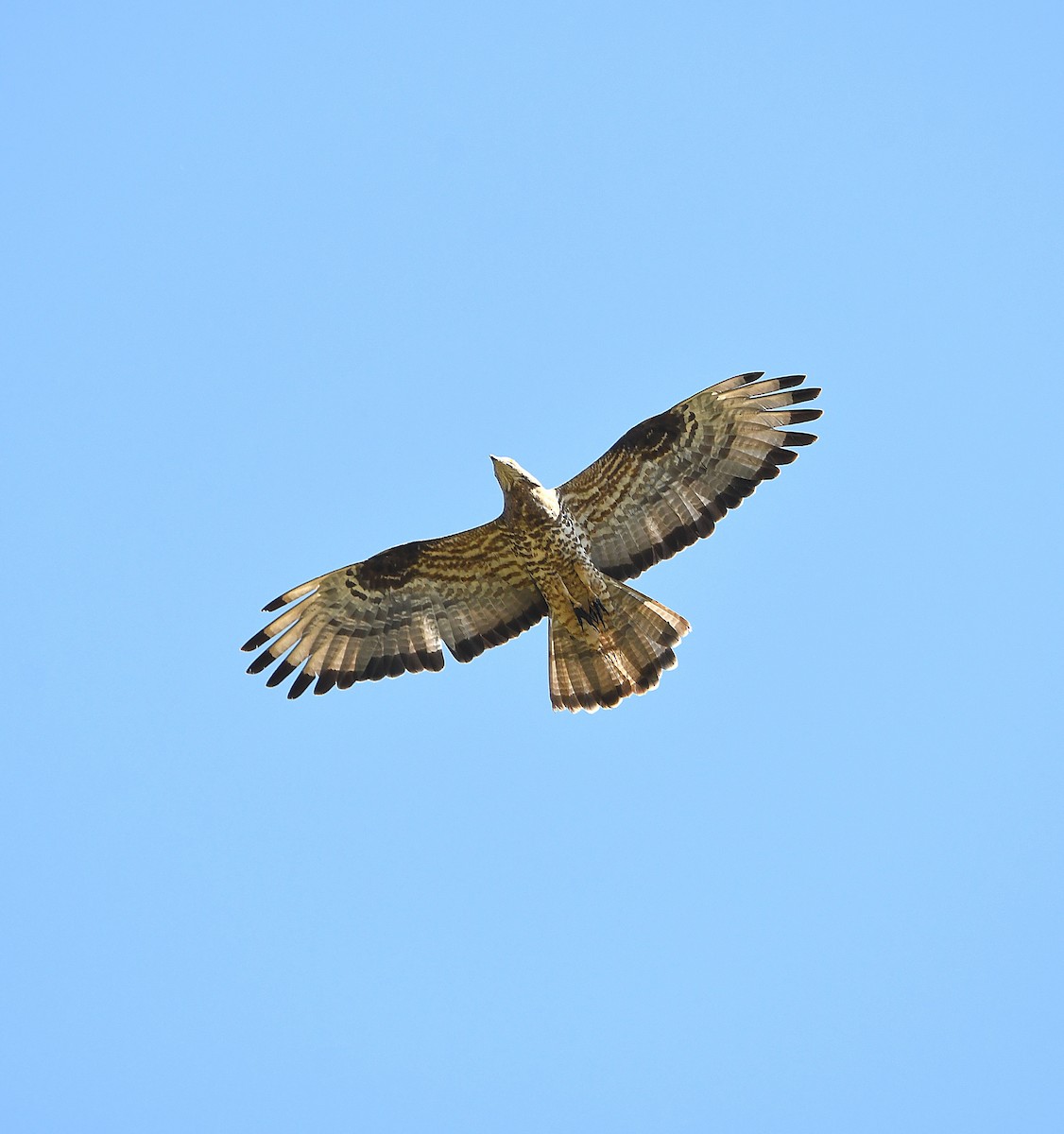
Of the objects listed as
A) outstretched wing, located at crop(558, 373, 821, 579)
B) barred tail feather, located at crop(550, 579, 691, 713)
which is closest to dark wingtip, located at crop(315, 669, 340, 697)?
barred tail feather, located at crop(550, 579, 691, 713)

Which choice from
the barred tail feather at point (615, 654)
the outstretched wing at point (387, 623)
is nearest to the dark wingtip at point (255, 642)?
the outstretched wing at point (387, 623)

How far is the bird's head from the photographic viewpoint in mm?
12898

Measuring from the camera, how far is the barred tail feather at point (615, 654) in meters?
13.4

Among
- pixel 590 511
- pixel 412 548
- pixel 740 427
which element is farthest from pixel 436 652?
pixel 740 427

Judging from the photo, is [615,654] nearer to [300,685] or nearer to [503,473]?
[503,473]

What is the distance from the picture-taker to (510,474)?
508 inches

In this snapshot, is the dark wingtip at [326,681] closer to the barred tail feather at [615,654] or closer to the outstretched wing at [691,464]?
the barred tail feather at [615,654]

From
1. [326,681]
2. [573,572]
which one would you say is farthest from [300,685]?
[573,572]

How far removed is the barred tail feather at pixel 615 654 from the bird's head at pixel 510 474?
3.82ft

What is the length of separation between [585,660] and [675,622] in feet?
2.72

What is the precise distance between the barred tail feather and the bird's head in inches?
45.8

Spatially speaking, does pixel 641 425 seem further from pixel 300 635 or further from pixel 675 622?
pixel 300 635

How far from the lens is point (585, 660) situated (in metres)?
13.6

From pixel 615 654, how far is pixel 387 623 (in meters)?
1.99
